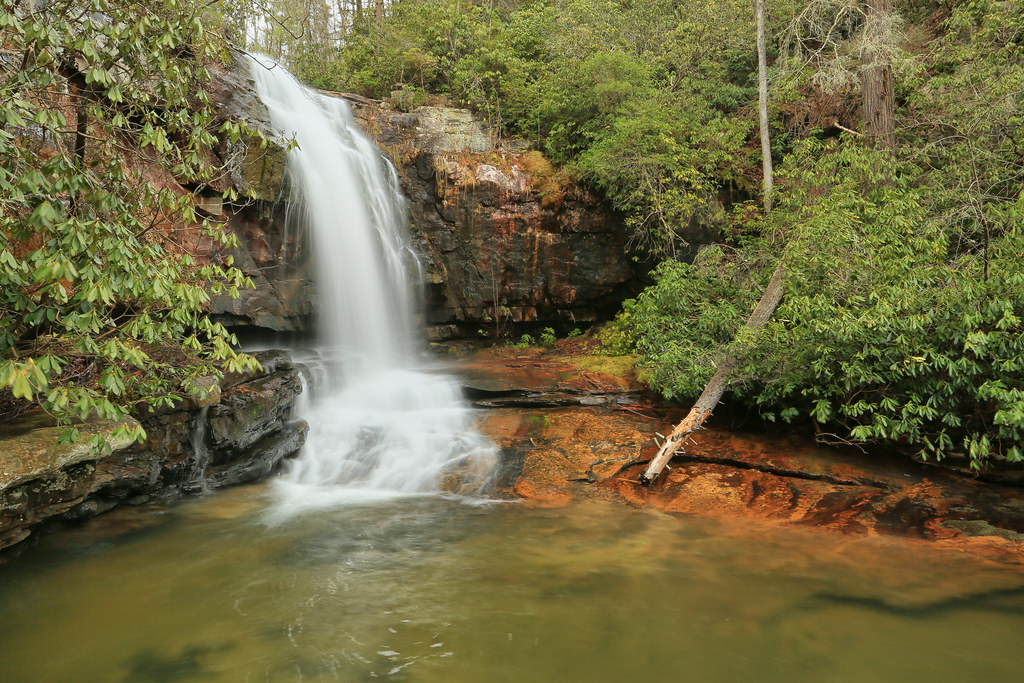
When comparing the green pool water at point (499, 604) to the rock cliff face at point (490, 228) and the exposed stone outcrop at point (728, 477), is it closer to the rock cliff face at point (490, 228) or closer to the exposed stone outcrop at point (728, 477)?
the exposed stone outcrop at point (728, 477)

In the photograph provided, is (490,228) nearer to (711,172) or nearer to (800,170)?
(711,172)

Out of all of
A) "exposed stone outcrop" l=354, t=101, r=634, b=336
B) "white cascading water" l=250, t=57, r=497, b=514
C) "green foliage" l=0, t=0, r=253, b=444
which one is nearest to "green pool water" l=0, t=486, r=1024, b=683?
"green foliage" l=0, t=0, r=253, b=444

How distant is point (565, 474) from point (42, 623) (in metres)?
5.97

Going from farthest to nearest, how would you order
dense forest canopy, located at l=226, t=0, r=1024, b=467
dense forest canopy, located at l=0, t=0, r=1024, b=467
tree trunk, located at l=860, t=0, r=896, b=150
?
tree trunk, located at l=860, t=0, r=896, b=150 → dense forest canopy, located at l=226, t=0, r=1024, b=467 → dense forest canopy, located at l=0, t=0, r=1024, b=467

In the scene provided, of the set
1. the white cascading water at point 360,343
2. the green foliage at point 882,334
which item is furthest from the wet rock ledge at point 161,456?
the green foliage at point 882,334

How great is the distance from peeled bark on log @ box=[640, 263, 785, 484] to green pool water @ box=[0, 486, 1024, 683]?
4.21 ft

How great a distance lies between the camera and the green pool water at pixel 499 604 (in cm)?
444

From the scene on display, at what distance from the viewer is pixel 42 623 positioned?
5.05 metres

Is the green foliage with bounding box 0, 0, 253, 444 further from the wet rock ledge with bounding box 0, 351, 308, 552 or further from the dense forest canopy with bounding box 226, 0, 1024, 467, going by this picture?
the dense forest canopy with bounding box 226, 0, 1024, 467

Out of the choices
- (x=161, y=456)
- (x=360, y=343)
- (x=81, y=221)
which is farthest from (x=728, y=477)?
(x=360, y=343)

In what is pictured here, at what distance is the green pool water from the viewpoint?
444cm

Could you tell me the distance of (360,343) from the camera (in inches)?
516

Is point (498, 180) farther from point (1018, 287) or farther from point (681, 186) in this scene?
point (1018, 287)

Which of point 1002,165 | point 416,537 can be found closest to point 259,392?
point 416,537
